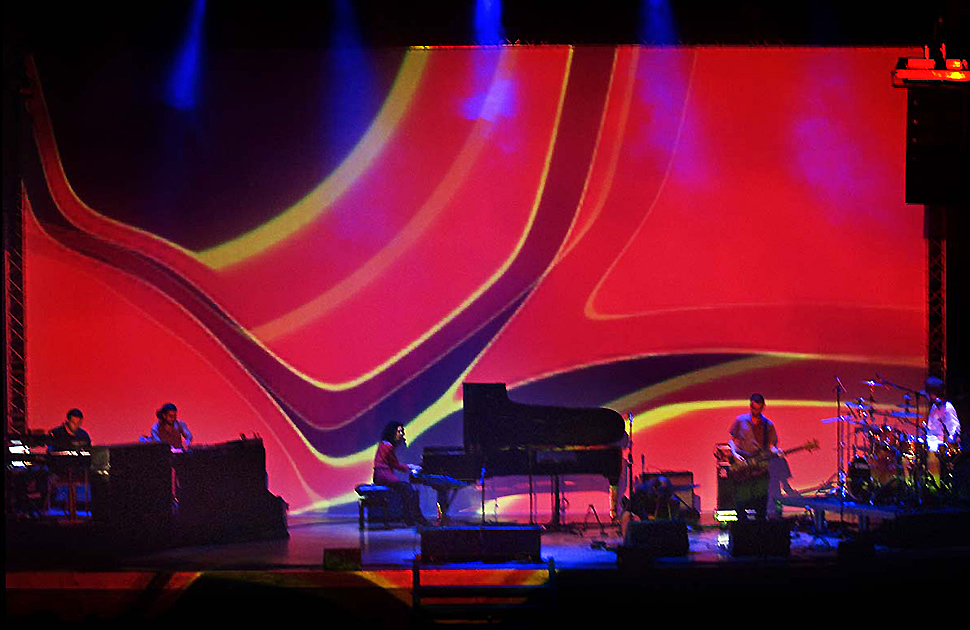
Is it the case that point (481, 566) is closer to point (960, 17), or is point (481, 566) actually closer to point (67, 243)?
point (67, 243)

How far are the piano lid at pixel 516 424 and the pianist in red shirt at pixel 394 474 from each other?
0.81 m

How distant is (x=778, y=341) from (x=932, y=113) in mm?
2657

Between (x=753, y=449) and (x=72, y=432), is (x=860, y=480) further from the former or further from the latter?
(x=72, y=432)

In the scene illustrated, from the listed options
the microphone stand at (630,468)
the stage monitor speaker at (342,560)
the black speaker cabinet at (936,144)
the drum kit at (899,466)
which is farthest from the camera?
the black speaker cabinet at (936,144)

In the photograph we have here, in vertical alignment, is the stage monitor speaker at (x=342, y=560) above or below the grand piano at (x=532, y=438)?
below

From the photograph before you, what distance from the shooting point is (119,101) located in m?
10.8

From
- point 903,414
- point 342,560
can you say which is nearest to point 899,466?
point 903,414

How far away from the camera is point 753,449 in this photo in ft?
32.4

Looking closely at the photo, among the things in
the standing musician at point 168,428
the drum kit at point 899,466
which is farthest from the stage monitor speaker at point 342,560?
the drum kit at point 899,466

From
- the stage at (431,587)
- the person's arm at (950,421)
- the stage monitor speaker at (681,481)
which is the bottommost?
the stage at (431,587)

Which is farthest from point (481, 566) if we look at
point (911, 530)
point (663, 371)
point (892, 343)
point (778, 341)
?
point (892, 343)

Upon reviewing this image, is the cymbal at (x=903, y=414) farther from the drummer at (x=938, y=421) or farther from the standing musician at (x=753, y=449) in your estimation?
the standing musician at (x=753, y=449)

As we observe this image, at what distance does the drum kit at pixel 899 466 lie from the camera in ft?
29.5

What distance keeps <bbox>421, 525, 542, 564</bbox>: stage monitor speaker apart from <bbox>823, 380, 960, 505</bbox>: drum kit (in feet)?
11.6
